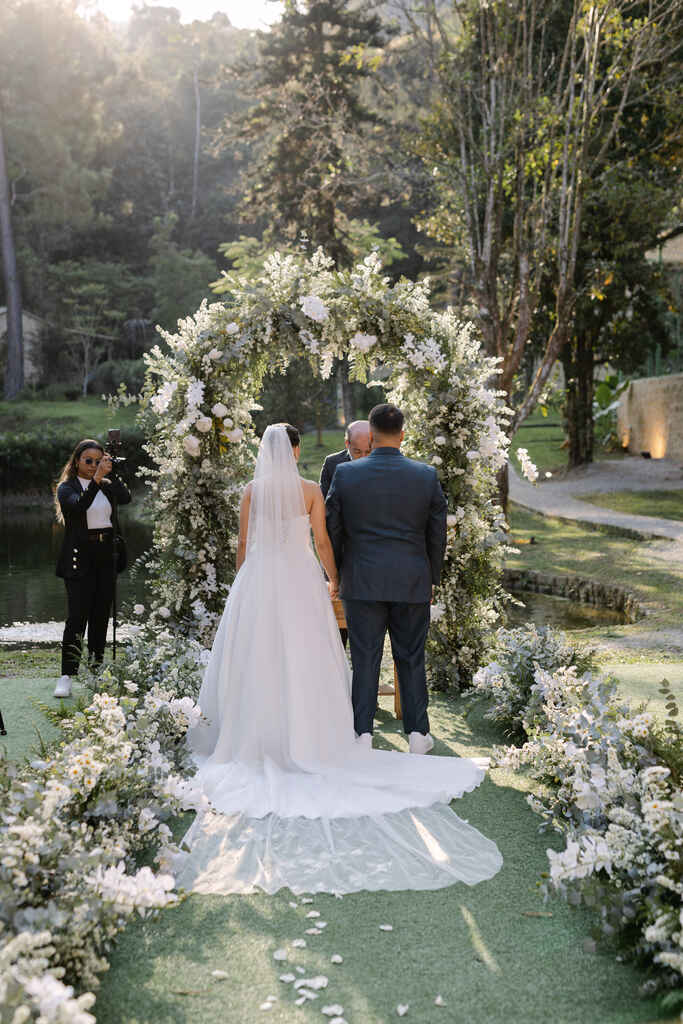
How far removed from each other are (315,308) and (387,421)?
71.6 inches

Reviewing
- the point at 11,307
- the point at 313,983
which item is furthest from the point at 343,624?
the point at 11,307

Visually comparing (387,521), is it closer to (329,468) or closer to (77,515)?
(329,468)

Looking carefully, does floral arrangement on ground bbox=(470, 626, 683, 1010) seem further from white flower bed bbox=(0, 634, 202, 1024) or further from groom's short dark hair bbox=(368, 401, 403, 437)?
groom's short dark hair bbox=(368, 401, 403, 437)

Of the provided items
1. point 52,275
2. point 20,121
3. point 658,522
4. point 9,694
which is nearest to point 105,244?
point 52,275

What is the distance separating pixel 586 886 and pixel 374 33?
24370 mm

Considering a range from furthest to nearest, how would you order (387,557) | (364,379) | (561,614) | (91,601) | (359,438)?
(561,614), (91,601), (364,379), (359,438), (387,557)

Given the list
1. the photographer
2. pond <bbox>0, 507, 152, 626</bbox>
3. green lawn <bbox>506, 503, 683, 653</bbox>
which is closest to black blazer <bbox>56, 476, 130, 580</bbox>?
the photographer

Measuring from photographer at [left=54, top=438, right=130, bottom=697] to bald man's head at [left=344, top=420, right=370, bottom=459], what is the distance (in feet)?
5.41

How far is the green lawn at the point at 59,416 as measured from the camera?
32.7 m

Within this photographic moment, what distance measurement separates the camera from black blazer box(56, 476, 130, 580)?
6.94 m

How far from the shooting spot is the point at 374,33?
2389 cm

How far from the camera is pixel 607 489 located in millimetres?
23172

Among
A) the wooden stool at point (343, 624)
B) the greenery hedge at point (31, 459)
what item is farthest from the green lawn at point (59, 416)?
the wooden stool at point (343, 624)

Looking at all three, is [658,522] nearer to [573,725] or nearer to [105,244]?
[573,725]
